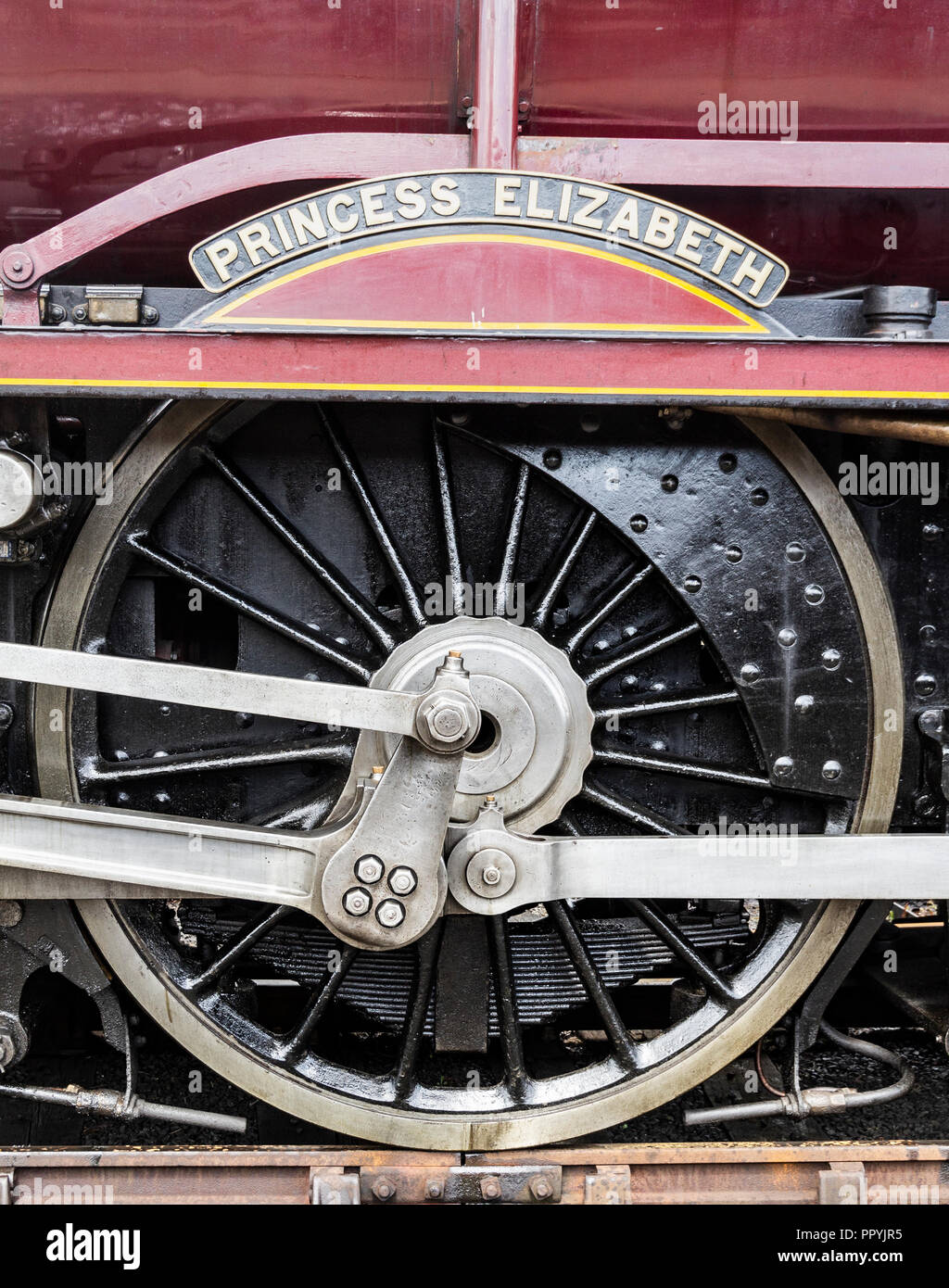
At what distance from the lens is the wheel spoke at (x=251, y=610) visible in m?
2.09

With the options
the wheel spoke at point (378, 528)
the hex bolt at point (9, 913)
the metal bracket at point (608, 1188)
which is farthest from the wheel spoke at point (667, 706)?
the hex bolt at point (9, 913)

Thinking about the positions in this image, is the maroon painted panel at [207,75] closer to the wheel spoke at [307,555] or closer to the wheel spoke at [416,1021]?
the wheel spoke at [307,555]

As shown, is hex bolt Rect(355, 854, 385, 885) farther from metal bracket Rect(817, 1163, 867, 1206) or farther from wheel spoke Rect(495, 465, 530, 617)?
metal bracket Rect(817, 1163, 867, 1206)

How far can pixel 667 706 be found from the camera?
213 cm

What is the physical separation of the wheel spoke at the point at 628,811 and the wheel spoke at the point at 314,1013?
506 millimetres

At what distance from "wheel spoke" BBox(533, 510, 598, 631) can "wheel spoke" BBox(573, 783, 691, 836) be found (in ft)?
1.07

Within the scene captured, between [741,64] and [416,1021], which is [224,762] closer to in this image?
[416,1021]

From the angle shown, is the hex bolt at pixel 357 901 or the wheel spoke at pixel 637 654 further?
the wheel spoke at pixel 637 654

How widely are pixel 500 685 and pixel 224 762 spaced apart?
21.9 inches

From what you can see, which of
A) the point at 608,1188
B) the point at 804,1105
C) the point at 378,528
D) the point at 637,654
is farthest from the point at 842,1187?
the point at 378,528

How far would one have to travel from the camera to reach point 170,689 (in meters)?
1.83

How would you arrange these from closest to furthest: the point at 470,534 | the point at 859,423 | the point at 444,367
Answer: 1. the point at 444,367
2. the point at 859,423
3. the point at 470,534

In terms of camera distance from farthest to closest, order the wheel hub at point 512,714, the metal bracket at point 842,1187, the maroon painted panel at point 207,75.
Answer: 1. the metal bracket at point 842,1187
2. the wheel hub at point 512,714
3. the maroon painted panel at point 207,75
